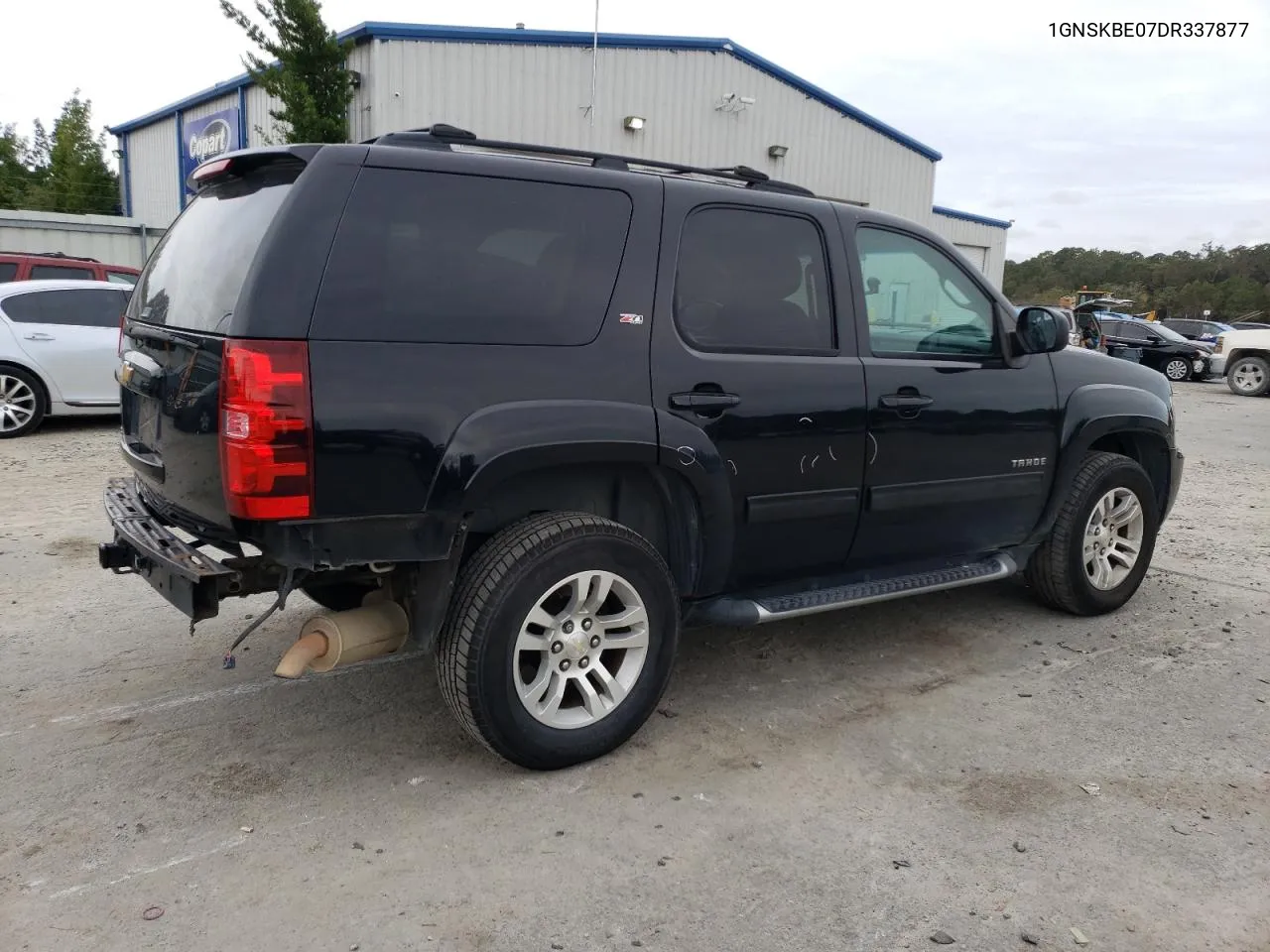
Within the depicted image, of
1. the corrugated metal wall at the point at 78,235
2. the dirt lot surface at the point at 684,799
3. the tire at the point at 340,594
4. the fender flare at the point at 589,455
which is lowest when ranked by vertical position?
the dirt lot surface at the point at 684,799

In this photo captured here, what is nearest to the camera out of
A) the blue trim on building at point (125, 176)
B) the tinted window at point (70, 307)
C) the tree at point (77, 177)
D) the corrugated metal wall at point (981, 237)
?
the tinted window at point (70, 307)

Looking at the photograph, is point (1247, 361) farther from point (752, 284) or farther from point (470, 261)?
point (470, 261)

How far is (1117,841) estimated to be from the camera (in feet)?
9.62

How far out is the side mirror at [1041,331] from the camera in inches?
171

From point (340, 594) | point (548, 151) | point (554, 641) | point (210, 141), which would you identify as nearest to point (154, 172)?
point (210, 141)

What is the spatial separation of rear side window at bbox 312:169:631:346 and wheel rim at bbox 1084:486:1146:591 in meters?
3.01

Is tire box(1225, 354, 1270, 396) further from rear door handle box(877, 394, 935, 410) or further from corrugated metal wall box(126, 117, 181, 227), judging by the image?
corrugated metal wall box(126, 117, 181, 227)

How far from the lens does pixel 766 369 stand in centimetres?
359

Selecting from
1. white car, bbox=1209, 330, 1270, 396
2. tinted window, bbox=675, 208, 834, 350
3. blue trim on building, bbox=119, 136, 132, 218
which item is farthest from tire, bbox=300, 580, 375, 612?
blue trim on building, bbox=119, 136, 132, 218

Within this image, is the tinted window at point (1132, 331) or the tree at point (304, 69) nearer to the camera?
the tree at point (304, 69)

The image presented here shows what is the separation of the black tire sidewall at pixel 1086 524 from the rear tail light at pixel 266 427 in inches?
146

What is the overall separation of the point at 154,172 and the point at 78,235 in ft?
19.4

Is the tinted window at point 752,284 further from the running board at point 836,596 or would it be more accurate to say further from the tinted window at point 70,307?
the tinted window at point 70,307

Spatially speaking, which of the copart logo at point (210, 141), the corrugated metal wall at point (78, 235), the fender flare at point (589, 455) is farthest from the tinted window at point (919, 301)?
the copart logo at point (210, 141)
